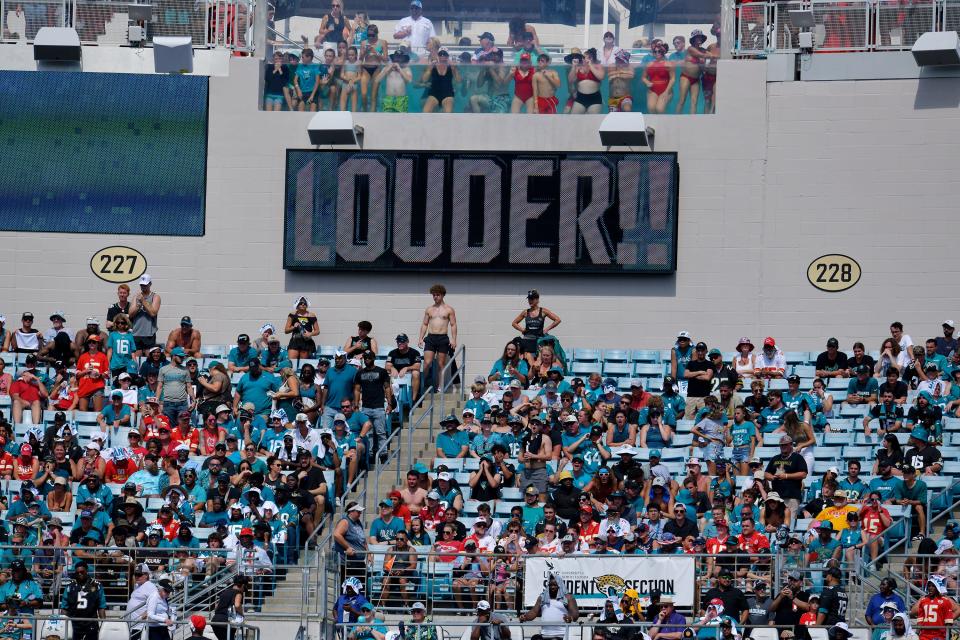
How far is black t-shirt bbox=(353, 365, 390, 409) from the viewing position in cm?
2359

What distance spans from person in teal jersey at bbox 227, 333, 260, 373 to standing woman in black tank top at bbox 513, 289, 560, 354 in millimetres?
3481

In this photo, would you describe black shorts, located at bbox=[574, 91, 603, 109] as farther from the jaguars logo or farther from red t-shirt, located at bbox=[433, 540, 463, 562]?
the jaguars logo

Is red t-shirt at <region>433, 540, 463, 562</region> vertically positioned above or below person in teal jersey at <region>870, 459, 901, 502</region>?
below

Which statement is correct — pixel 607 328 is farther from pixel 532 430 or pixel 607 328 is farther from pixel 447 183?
pixel 532 430

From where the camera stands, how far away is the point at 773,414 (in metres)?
22.7

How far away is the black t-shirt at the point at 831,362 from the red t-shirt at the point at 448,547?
20.9ft

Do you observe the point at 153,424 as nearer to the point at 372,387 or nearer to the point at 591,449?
the point at 372,387

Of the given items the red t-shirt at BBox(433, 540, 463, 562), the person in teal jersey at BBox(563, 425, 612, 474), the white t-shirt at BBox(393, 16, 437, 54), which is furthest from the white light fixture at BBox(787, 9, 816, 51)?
the red t-shirt at BBox(433, 540, 463, 562)

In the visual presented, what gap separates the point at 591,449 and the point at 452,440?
179cm

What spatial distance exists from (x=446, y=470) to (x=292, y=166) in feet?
22.1

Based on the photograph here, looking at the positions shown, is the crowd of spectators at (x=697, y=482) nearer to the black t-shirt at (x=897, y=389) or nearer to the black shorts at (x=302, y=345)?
the black t-shirt at (x=897, y=389)

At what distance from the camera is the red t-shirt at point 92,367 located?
81.1ft

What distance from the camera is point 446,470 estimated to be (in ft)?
72.0

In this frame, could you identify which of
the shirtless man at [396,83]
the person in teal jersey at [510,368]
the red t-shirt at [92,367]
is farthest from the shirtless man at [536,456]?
the shirtless man at [396,83]
